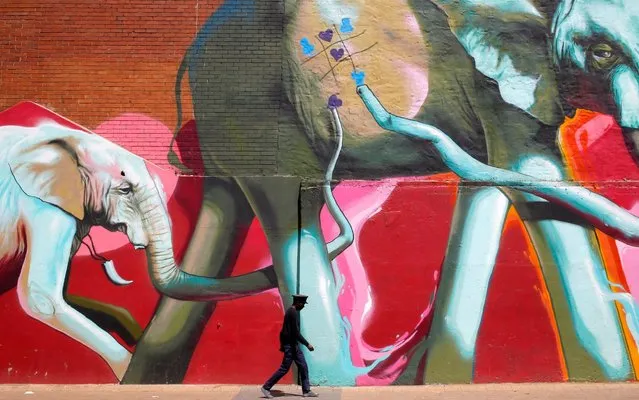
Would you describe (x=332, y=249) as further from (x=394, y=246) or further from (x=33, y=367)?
(x=33, y=367)

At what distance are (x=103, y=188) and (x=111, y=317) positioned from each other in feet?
5.52

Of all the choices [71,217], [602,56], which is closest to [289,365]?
[71,217]

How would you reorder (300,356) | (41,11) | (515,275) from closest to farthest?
(300,356) < (515,275) < (41,11)

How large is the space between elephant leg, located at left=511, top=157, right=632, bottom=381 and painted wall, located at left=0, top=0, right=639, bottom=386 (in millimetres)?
26

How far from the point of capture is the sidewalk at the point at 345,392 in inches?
356

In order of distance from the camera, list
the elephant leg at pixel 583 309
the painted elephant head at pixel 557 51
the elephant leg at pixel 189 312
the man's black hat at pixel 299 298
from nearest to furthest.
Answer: the man's black hat at pixel 299 298 → the elephant leg at pixel 583 309 → the elephant leg at pixel 189 312 → the painted elephant head at pixel 557 51

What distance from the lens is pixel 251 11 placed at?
10.3 meters

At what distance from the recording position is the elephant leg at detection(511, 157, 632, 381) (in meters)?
9.68

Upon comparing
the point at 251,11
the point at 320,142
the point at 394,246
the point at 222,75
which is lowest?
the point at 394,246

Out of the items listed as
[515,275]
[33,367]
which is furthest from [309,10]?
[33,367]

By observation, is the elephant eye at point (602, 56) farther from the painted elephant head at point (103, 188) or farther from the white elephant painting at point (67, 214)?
the white elephant painting at point (67, 214)

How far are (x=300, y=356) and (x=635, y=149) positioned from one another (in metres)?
5.19

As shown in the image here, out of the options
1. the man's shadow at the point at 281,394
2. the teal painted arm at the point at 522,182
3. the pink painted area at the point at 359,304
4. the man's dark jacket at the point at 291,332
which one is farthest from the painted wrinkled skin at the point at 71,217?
the teal painted arm at the point at 522,182

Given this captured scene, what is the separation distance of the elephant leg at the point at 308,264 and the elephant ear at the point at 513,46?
2.82 metres
